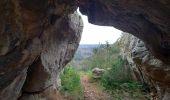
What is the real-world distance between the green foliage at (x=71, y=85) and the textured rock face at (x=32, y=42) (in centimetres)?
333

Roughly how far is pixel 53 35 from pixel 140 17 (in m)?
2.24

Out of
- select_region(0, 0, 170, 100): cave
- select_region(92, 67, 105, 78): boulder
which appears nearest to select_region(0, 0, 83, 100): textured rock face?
select_region(0, 0, 170, 100): cave

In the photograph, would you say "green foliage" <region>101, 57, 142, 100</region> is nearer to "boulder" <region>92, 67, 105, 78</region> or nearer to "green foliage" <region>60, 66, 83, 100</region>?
"boulder" <region>92, 67, 105, 78</region>

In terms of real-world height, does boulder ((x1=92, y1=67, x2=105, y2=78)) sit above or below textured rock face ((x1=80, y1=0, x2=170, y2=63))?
below

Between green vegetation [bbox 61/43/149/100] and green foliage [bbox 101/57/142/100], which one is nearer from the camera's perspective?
green vegetation [bbox 61/43/149/100]

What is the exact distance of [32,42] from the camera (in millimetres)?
5973

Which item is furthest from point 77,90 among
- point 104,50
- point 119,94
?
point 104,50

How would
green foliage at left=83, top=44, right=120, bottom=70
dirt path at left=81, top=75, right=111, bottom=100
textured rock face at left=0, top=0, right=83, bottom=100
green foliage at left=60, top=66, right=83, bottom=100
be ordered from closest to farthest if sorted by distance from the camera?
1. textured rock face at left=0, top=0, right=83, bottom=100
2. green foliage at left=60, top=66, right=83, bottom=100
3. dirt path at left=81, top=75, right=111, bottom=100
4. green foliage at left=83, top=44, right=120, bottom=70

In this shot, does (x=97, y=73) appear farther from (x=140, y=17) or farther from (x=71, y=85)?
(x=140, y=17)

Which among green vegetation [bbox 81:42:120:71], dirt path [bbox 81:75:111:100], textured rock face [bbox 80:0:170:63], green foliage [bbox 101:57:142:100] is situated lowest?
dirt path [bbox 81:75:111:100]

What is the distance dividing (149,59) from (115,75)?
572 cm

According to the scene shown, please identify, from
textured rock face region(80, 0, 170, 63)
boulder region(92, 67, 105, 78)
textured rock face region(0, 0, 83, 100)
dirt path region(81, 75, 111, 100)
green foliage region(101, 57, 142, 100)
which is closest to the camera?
textured rock face region(0, 0, 83, 100)

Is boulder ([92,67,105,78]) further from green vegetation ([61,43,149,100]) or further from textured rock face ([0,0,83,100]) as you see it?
textured rock face ([0,0,83,100])

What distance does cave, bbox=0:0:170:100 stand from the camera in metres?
5.27
